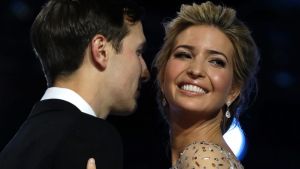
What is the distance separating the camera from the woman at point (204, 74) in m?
2.41

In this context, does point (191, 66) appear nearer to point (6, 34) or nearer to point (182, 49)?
point (182, 49)

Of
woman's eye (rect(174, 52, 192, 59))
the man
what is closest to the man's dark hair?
the man

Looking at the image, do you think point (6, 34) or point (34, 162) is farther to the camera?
point (6, 34)

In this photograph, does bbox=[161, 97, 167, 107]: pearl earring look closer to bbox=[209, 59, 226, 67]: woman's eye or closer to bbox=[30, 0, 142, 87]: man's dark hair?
bbox=[209, 59, 226, 67]: woman's eye

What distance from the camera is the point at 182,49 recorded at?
8.20ft

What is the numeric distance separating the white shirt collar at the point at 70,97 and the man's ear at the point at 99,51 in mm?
137

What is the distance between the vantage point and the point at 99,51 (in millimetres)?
1812

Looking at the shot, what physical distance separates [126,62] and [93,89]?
0.19 meters

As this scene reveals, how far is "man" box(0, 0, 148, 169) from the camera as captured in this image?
59.7 inches

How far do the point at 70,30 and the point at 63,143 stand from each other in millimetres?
445

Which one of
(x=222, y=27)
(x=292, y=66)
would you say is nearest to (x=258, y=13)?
(x=292, y=66)

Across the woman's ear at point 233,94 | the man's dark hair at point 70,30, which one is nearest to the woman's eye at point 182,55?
the woman's ear at point 233,94

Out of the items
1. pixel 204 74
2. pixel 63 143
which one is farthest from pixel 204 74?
pixel 63 143

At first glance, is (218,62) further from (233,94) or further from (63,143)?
(63,143)
